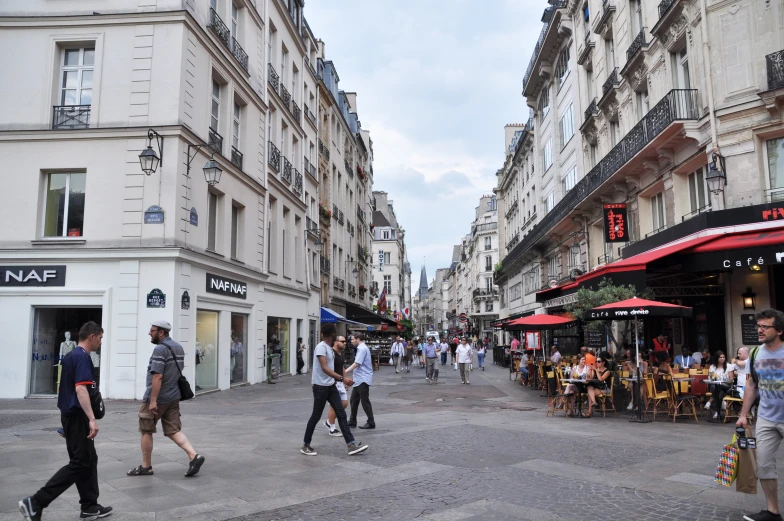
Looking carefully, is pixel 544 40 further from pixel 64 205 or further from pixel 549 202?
pixel 64 205

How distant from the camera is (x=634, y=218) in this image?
20.5 meters

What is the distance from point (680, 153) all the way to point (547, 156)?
17.7 metres

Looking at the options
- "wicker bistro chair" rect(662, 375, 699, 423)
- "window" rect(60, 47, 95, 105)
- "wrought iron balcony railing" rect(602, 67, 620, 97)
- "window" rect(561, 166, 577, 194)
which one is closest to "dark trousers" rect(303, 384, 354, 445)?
"wicker bistro chair" rect(662, 375, 699, 423)

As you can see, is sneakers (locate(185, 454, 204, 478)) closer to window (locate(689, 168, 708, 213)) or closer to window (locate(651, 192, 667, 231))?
window (locate(689, 168, 708, 213))

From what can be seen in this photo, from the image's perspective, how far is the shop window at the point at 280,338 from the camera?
22.5 metres

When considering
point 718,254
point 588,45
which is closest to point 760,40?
point 718,254

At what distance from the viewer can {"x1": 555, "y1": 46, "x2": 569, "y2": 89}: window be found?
29938 millimetres

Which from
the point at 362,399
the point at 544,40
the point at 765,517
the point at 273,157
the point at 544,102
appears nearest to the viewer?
the point at 765,517


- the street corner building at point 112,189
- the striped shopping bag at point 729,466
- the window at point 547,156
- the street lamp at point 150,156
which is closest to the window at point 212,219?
the street corner building at point 112,189

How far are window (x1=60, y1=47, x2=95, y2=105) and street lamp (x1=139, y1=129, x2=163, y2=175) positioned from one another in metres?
2.52

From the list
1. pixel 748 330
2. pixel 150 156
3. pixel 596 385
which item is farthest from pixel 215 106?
pixel 748 330

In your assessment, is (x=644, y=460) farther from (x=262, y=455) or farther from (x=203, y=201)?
(x=203, y=201)

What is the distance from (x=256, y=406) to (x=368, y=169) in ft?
149

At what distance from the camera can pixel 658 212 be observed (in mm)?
19297
